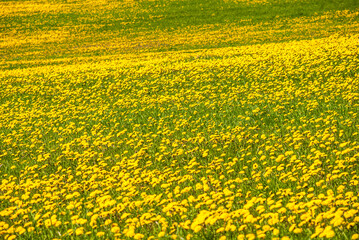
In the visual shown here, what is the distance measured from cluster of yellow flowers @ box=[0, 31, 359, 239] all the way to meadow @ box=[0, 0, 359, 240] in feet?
0.13

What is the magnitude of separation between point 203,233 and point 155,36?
3236cm

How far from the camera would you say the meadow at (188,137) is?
4.51m

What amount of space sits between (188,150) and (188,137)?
820 mm

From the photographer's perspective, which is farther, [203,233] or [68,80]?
[68,80]

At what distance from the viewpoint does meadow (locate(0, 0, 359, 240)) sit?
4.51 meters

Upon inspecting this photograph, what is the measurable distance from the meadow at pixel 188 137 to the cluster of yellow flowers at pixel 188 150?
0.04 meters

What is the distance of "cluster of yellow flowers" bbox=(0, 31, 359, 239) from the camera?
4.40 metres

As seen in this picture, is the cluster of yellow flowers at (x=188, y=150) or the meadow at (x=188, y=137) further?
the meadow at (x=188, y=137)

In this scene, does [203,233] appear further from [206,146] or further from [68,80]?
[68,80]

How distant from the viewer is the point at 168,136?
8.72 m

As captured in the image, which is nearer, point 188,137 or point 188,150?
point 188,150

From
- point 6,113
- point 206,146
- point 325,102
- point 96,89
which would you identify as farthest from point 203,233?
point 96,89

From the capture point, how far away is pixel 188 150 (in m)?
7.55

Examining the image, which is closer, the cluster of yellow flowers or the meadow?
the cluster of yellow flowers
